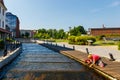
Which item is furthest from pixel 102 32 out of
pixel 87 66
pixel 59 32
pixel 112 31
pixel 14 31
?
pixel 87 66

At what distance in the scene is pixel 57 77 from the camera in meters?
13.9

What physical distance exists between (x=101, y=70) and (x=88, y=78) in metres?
1.69

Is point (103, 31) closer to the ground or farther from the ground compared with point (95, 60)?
farther from the ground

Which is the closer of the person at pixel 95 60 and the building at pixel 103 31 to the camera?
the person at pixel 95 60

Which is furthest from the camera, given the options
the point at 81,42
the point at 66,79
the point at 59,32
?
the point at 59,32

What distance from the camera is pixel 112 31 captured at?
426ft

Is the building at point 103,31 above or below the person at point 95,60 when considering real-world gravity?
above

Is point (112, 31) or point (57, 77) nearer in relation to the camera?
point (57, 77)

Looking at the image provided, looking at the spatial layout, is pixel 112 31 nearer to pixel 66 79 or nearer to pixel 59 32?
pixel 59 32

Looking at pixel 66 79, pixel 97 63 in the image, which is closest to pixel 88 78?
pixel 66 79

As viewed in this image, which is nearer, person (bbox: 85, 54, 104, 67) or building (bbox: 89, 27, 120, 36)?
person (bbox: 85, 54, 104, 67)

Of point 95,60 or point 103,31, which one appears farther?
point 103,31

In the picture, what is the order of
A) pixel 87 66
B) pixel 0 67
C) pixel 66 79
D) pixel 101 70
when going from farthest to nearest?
pixel 87 66, pixel 0 67, pixel 101 70, pixel 66 79

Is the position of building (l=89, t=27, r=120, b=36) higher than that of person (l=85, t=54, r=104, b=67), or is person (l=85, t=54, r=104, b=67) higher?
building (l=89, t=27, r=120, b=36)
